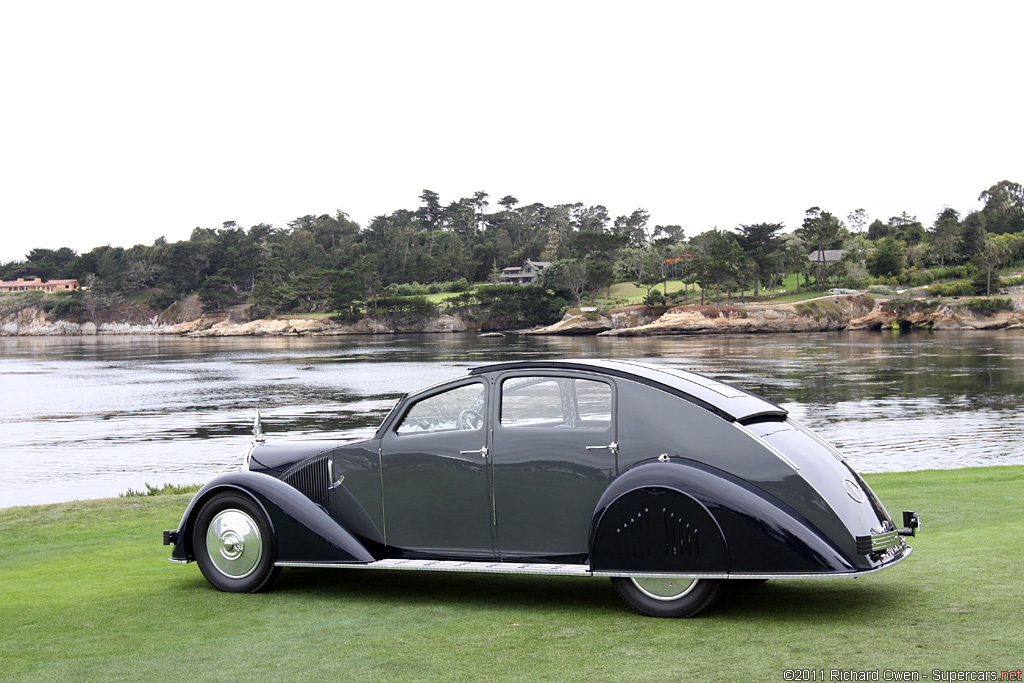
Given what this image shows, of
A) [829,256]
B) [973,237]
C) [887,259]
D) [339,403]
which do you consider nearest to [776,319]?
[887,259]

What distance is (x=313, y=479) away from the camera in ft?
25.1

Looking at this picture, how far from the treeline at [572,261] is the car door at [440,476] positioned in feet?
394

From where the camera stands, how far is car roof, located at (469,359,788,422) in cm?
634

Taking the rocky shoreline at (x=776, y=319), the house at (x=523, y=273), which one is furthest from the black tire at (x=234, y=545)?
the house at (x=523, y=273)

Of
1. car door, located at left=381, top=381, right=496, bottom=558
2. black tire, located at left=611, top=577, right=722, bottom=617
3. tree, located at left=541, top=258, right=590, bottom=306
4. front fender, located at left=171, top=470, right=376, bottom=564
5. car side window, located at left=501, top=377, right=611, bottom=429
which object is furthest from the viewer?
tree, located at left=541, top=258, right=590, bottom=306

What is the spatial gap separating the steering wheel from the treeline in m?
120

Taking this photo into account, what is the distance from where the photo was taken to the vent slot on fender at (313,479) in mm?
7586

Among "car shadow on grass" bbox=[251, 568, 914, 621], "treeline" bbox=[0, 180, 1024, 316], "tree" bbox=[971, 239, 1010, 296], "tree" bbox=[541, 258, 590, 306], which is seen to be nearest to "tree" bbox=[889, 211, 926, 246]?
Answer: "treeline" bbox=[0, 180, 1024, 316]

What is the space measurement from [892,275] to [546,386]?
131939 millimetres

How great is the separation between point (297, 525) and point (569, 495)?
7.70 feet

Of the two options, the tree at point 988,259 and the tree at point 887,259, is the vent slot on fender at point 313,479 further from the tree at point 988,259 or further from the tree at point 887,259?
the tree at point 887,259

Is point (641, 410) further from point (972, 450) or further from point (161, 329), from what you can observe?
point (161, 329)

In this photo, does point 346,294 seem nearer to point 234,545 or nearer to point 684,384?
point 234,545

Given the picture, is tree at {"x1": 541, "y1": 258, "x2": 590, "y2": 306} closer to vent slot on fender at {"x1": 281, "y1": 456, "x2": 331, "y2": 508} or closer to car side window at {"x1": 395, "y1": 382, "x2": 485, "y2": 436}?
vent slot on fender at {"x1": 281, "y1": 456, "x2": 331, "y2": 508}
